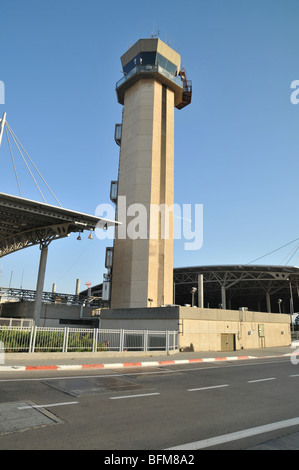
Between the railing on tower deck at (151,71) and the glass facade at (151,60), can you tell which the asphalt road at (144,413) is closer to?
the railing on tower deck at (151,71)

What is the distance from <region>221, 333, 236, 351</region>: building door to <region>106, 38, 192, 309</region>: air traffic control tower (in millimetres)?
13664

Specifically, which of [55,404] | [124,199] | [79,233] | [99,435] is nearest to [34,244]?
[79,233]

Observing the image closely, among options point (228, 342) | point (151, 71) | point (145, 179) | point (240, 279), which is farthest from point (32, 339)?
point (240, 279)

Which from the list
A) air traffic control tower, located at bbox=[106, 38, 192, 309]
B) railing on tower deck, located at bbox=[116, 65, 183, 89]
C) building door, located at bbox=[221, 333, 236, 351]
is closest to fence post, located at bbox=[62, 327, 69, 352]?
building door, located at bbox=[221, 333, 236, 351]

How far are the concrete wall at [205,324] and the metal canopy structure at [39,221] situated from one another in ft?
30.4

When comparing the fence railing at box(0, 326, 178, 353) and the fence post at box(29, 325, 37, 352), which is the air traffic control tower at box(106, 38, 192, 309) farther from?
the fence post at box(29, 325, 37, 352)

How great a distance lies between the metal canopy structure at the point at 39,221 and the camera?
1137 inches

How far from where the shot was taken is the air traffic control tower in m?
42.7

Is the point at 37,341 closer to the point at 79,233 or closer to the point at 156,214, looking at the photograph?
the point at 79,233

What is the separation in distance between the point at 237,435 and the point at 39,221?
103 ft

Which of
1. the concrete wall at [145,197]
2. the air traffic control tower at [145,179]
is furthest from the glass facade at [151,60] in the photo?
the concrete wall at [145,197]

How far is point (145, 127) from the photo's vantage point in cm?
4722

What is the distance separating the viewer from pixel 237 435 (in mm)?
6230


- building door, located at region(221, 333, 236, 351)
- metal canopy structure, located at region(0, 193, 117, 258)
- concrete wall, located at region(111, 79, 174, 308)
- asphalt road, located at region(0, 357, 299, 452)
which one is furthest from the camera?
concrete wall, located at region(111, 79, 174, 308)
